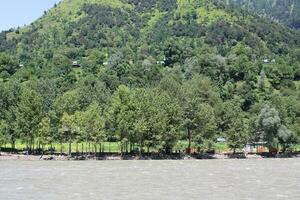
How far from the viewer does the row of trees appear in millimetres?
136375

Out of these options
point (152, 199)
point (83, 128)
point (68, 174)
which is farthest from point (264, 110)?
point (152, 199)

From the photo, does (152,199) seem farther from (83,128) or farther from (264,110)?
(264,110)

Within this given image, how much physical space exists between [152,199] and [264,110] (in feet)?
333

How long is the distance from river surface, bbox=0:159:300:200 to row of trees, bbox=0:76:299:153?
121 ft

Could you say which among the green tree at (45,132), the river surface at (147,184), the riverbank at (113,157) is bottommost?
the river surface at (147,184)

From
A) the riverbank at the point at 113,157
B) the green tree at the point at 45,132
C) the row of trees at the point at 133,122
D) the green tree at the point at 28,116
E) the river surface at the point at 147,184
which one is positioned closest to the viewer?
the river surface at the point at 147,184

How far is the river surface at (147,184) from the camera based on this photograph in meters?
64.1

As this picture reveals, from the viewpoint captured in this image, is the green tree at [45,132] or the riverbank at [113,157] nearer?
the riverbank at [113,157]

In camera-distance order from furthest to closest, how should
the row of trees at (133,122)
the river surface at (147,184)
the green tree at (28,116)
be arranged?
the green tree at (28,116) < the row of trees at (133,122) < the river surface at (147,184)

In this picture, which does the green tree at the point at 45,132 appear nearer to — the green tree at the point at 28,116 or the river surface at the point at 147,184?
the green tree at the point at 28,116

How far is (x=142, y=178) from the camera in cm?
8306

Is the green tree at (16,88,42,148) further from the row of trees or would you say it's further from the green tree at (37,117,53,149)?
the green tree at (37,117,53,149)

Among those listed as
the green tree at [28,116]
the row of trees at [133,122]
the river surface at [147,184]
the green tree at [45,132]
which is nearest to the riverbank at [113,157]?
the row of trees at [133,122]

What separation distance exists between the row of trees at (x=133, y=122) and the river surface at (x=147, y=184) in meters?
36.8
